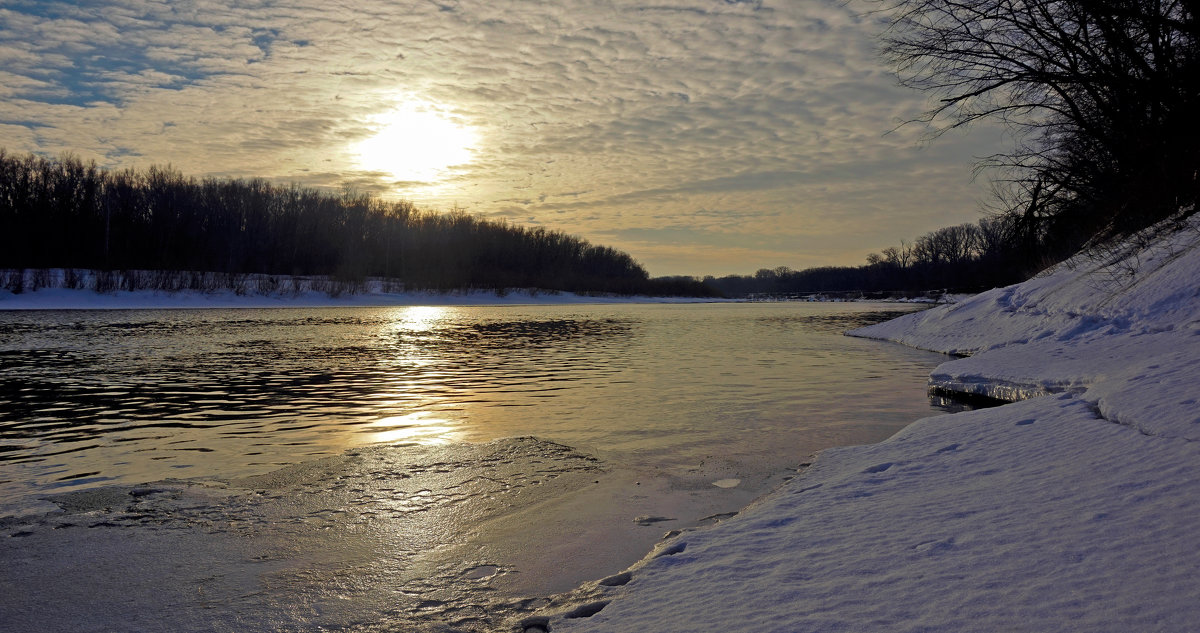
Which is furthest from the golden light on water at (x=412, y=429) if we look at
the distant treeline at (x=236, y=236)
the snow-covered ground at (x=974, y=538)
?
the distant treeline at (x=236, y=236)

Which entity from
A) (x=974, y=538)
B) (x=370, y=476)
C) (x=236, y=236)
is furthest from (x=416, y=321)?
(x=236, y=236)

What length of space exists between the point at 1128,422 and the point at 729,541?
3.19 m

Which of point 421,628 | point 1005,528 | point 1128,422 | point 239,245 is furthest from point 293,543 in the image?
point 239,245

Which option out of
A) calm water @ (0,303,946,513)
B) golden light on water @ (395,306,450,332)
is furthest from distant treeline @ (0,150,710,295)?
calm water @ (0,303,946,513)

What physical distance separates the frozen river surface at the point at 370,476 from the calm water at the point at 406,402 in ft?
0.21

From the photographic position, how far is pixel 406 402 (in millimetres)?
10859

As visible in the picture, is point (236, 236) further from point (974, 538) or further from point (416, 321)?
point (974, 538)

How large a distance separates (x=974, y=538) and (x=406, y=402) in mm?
9060

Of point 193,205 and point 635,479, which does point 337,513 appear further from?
point 193,205

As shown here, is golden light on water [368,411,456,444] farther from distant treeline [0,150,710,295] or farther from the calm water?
distant treeline [0,150,710,295]

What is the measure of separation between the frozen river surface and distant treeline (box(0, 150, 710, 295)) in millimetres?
54376

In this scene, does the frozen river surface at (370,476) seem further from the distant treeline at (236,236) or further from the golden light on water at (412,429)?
the distant treeline at (236,236)

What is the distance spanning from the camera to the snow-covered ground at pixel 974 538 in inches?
107

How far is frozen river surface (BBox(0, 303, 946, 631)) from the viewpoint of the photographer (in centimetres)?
390
